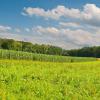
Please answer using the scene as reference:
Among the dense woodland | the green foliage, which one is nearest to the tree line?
the dense woodland

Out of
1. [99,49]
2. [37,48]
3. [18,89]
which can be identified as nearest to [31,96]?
[18,89]

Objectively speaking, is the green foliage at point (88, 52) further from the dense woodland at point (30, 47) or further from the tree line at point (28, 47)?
the tree line at point (28, 47)

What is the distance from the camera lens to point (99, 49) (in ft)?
581

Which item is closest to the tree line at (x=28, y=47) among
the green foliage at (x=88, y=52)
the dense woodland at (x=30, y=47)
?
the dense woodland at (x=30, y=47)

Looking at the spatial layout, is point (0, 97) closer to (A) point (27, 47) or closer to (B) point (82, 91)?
(B) point (82, 91)

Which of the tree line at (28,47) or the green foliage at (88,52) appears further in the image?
the green foliage at (88,52)

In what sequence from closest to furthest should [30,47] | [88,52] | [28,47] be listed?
[30,47], [28,47], [88,52]

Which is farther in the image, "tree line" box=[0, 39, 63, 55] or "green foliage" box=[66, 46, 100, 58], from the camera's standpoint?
"green foliage" box=[66, 46, 100, 58]

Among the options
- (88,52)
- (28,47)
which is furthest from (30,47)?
(88,52)

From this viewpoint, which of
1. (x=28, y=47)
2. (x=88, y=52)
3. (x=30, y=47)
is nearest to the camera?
(x=30, y=47)

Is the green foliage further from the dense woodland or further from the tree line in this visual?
the tree line

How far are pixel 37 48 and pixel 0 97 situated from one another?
14518 centimetres

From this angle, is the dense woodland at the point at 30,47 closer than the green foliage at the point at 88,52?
Yes

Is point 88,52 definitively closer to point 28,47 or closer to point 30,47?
point 30,47
